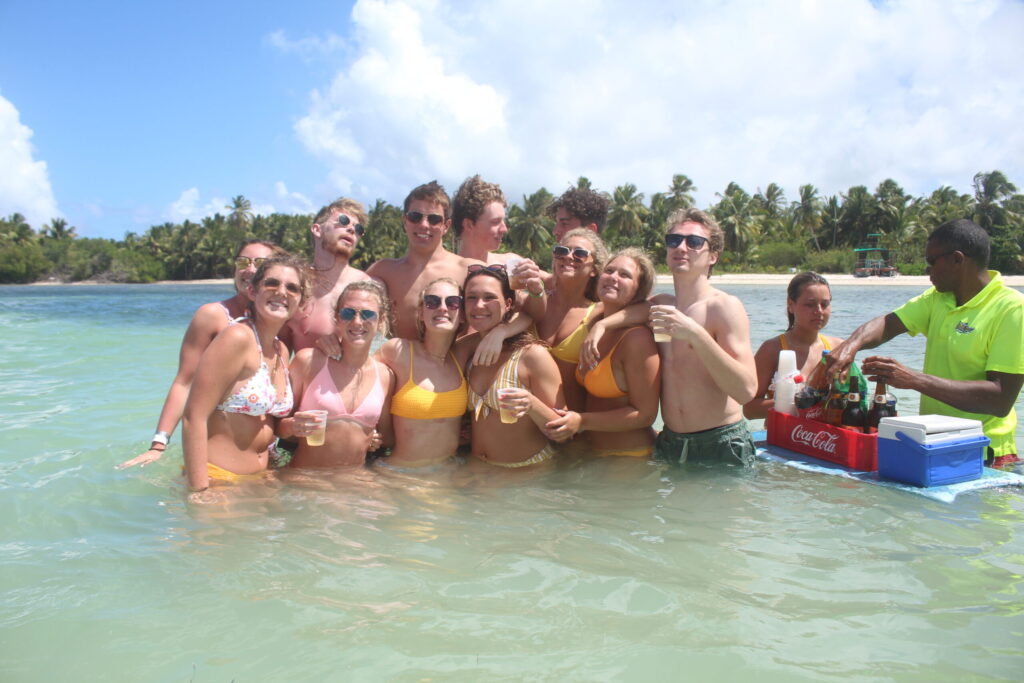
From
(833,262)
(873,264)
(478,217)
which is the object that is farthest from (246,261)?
(833,262)

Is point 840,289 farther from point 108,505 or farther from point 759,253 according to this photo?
point 108,505

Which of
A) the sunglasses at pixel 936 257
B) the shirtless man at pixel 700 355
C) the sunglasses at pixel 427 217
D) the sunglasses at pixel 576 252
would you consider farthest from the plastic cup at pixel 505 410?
the sunglasses at pixel 936 257

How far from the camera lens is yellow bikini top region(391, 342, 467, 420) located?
4699mm

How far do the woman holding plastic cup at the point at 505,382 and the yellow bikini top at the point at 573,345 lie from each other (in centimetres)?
26

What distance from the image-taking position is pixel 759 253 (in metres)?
60.3

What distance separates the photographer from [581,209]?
624cm

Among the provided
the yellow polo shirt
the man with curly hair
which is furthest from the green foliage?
the yellow polo shirt

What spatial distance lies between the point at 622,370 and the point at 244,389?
250 centimetres

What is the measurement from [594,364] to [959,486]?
8.32ft

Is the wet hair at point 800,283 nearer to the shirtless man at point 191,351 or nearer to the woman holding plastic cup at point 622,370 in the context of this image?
the woman holding plastic cup at point 622,370

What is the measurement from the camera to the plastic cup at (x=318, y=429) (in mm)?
4387

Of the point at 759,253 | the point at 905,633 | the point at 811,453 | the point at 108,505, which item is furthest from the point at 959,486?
the point at 759,253

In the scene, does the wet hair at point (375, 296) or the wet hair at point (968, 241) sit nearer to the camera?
the wet hair at point (375, 296)

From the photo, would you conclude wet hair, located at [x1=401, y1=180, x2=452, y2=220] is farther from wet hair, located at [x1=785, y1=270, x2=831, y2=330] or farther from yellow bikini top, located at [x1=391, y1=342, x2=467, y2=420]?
wet hair, located at [x1=785, y1=270, x2=831, y2=330]
